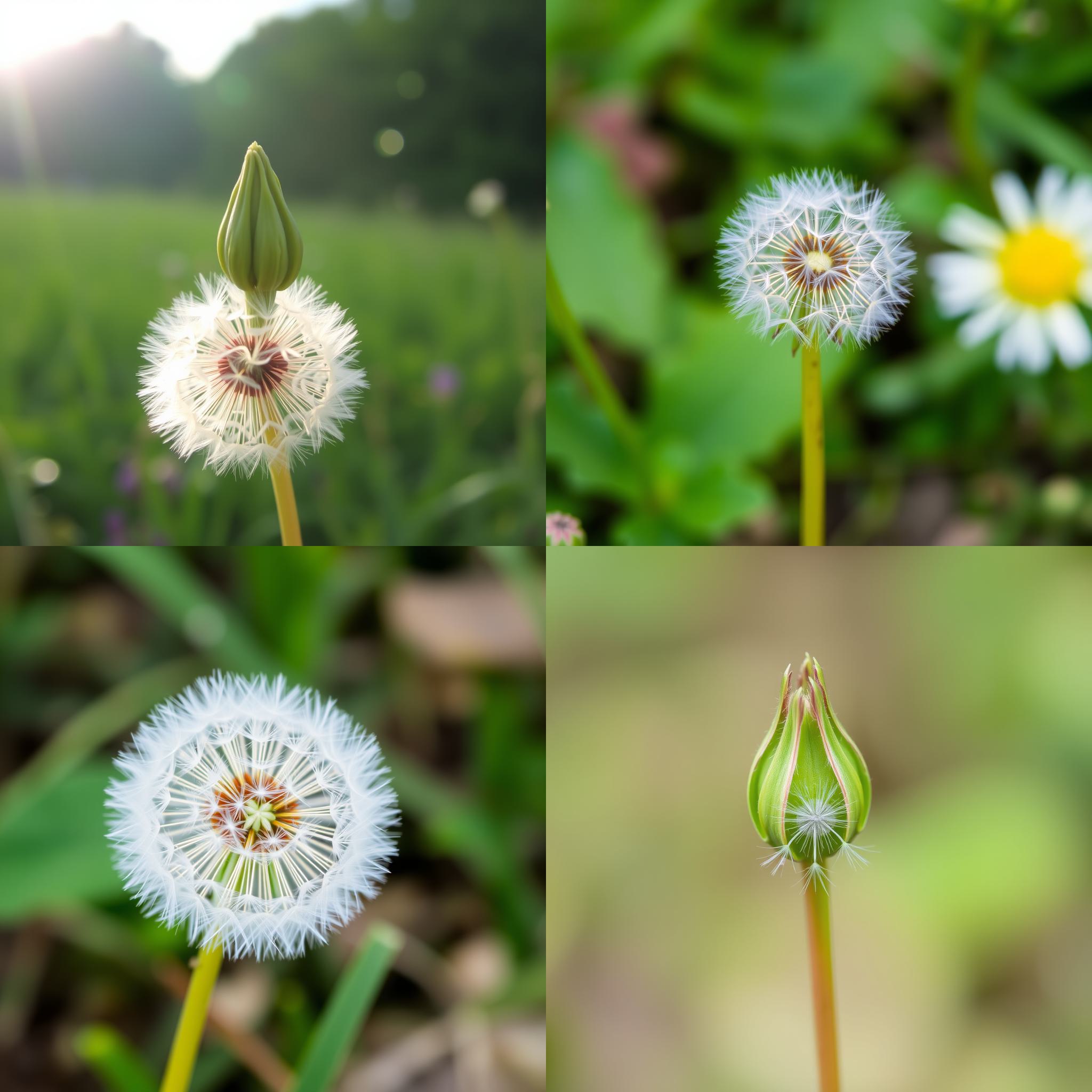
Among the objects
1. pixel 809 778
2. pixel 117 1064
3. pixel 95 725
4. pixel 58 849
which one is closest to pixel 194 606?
pixel 95 725

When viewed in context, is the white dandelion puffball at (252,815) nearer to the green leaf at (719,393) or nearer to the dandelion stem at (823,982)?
the dandelion stem at (823,982)

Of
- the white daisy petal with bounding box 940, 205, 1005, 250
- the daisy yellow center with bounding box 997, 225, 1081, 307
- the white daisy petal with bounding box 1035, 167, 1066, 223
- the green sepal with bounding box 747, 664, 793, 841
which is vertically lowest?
the green sepal with bounding box 747, 664, 793, 841

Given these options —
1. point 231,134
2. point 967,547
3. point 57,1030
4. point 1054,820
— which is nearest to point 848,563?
point 967,547

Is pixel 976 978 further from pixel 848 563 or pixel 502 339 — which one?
pixel 502 339

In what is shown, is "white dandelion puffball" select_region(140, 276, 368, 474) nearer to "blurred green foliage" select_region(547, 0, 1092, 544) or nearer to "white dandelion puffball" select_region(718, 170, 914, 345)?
"white dandelion puffball" select_region(718, 170, 914, 345)

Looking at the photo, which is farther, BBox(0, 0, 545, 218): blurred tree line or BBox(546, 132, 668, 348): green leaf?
BBox(546, 132, 668, 348): green leaf

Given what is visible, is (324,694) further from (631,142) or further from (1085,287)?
(1085,287)

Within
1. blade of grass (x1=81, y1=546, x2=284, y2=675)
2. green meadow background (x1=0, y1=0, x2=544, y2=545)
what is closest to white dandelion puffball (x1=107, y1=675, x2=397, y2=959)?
green meadow background (x1=0, y1=0, x2=544, y2=545)
